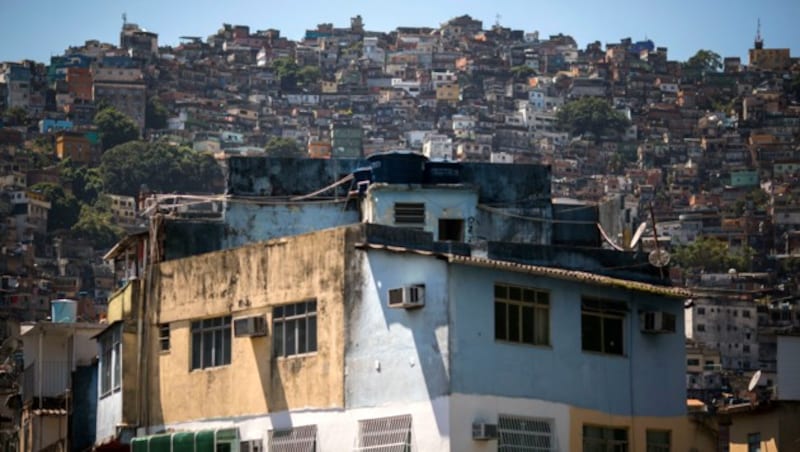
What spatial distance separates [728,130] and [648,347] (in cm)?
17106

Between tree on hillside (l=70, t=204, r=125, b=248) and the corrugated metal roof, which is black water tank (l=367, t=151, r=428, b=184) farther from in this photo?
tree on hillside (l=70, t=204, r=125, b=248)

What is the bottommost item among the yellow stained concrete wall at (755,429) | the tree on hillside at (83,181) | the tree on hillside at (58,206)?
the yellow stained concrete wall at (755,429)

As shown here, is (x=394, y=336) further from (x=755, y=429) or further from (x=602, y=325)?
(x=755, y=429)

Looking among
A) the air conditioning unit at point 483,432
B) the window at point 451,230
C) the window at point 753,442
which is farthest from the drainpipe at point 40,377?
the air conditioning unit at point 483,432

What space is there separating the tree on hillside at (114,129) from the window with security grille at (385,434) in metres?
167

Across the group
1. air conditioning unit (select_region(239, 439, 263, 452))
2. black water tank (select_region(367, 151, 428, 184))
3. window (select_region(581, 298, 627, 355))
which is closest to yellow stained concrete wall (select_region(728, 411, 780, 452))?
window (select_region(581, 298, 627, 355))

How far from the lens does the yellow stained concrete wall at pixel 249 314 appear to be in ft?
77.3

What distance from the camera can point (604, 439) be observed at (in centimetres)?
2370

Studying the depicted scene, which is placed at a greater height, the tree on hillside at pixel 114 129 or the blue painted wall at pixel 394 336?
the tree on hillside at pixel 114 129

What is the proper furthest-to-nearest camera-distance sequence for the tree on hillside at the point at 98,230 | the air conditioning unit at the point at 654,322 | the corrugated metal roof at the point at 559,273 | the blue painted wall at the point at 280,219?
the tree on hillside at the point at 98,230 < the blue painted wall at the point at 280,219 < the air conditioning unit at the point at 654,322 < the corrugated metal roof at the point at 559,273

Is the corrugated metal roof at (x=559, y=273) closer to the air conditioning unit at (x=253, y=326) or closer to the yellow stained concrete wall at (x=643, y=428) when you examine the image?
the yellow stained concrete wall at (x=643, y=428)

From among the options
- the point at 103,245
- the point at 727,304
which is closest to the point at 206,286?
the point at 727,304

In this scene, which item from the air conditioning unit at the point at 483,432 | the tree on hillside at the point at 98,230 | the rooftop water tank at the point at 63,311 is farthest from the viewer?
the tree on hillside at the point at 98,230

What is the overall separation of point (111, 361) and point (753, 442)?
940cm
